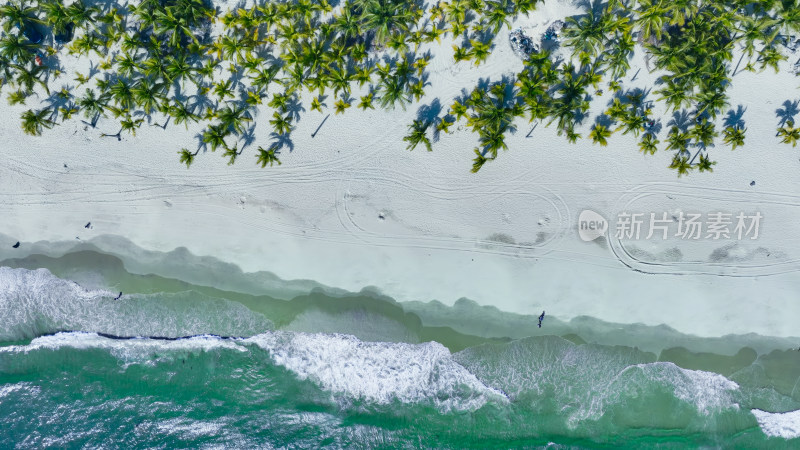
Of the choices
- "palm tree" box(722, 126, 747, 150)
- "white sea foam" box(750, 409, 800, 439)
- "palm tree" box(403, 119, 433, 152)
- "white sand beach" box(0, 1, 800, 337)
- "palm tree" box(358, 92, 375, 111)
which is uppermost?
"palm tree" box(722, 126, 747, 150)

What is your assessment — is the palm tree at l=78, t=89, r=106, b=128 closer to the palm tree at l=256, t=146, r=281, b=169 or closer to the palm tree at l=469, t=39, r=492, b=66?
the palm tree at l=256, t=146, r=281, b=169

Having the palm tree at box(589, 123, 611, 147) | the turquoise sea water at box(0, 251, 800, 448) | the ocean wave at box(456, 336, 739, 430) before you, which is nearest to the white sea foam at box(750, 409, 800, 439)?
the turquoise sea water at box(0, 251, 800, 448)

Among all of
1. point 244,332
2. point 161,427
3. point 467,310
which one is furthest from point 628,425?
point 161,427

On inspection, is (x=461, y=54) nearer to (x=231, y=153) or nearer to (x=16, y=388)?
(x=231, y=153)

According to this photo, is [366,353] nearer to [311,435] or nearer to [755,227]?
[311,435]

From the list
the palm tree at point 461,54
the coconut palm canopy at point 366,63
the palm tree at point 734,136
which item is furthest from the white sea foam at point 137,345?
the palm tree at point 734,136

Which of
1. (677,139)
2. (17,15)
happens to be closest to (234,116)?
(17,15)

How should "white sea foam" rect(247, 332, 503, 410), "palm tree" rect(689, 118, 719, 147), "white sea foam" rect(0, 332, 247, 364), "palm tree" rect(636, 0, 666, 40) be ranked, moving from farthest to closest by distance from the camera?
1. "white sea foam" rect(0, 332, 247, 364)
2. "white sea foam" rect(247, 332, 503, 410)
3. "palm tree" rect(689, 118, 719, 147)
4. "palm tree" rect(636, 0, 666, 40)
